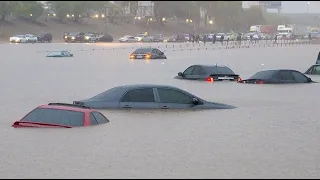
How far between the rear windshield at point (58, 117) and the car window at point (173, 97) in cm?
395

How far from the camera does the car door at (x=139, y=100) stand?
22.6 m

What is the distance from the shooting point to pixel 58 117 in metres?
19.3

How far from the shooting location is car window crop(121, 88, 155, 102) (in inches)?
890

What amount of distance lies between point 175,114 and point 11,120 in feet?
15.1

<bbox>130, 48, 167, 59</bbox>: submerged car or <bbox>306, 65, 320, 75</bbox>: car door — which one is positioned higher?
<bbox>306, 65, 320, 75</bbox>: car door

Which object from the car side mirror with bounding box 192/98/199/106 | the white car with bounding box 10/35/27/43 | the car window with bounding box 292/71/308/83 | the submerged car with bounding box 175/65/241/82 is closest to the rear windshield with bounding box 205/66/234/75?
the submerged car with bounding box 175/65/241/82

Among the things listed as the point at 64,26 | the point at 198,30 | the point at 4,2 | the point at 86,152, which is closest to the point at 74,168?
the point at 86,152

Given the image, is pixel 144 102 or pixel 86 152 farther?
pixel 144 102

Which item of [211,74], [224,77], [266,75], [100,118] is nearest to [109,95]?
[100,118]

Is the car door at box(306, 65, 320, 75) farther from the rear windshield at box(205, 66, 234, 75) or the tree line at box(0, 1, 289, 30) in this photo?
the tree line at box(0, 1, 289, 30)

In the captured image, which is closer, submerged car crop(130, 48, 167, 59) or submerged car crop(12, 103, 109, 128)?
submerged car crop(12, 103, 109, 128)

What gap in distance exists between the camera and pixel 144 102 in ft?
74.4

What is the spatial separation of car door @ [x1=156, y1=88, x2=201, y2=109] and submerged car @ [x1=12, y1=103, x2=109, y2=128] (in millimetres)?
3623

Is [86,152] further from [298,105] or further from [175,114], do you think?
[298,105]
